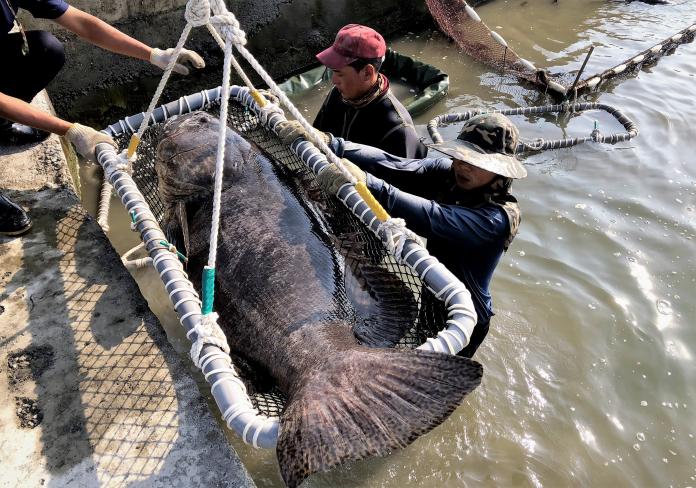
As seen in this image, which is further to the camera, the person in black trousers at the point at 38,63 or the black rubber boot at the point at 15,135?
the black rubber boot at the point at 15,135

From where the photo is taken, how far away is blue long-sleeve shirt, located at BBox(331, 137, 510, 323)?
2.51 metres

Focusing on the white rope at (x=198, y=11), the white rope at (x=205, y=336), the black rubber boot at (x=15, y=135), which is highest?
the white rope at (x=198, y=11)

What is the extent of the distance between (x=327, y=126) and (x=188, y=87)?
355 cm

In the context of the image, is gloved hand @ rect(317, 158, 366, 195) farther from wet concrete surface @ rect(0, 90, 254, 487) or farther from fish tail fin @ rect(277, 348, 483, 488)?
wet concrete surface @ rect(0, 90, 254, 487)

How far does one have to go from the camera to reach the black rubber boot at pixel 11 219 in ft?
10.4

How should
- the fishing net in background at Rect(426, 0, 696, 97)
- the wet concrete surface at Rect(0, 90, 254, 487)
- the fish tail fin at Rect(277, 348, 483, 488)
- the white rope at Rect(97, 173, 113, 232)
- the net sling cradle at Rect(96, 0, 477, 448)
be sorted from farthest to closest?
the fishing net in background at Rect(426, 0, 696, 97)
the white rope at Rect(97, 173, 113, 232)
the wet concrete surface at Rect(0, 90, 254, 487)
the net sling cradle at Rect(96, 0, 477, 448)
the fish tail fin at Rect(277, 348, 483, 488)

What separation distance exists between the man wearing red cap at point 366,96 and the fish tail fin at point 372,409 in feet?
6.90

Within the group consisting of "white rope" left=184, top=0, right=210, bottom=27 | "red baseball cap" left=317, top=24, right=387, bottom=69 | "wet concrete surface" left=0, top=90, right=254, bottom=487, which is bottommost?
"wet concrete surface" left=0, top=90, right=254, bottom=487

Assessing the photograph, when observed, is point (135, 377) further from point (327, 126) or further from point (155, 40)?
point (155, 40)

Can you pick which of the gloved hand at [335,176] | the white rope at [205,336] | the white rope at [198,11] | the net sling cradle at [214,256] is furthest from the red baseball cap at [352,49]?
the white rope at [205,336]

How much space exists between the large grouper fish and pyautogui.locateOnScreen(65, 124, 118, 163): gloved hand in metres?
0.35

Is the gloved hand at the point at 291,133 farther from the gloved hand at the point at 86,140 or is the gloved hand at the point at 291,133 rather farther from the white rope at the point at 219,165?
the gloved hand at the point at 86,140

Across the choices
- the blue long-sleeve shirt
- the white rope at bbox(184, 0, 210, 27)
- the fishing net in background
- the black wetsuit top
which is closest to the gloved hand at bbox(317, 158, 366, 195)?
the blue long-sleeve shirt

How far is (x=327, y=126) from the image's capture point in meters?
4.02
